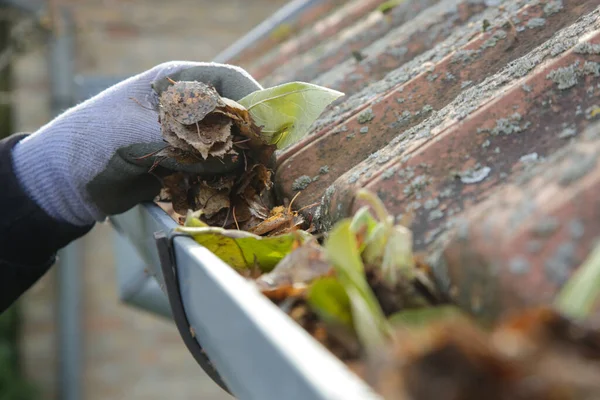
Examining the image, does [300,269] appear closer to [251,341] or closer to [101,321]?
[251,341]

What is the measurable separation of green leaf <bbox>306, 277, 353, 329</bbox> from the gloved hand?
0.57 meters

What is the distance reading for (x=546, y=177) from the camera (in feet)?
2.41

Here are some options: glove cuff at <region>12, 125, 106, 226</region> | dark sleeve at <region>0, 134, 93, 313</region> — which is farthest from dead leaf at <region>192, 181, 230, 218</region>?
dark sleeve at <region>0, 134, 93, 313</region>

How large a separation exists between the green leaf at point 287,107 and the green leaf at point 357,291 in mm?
507

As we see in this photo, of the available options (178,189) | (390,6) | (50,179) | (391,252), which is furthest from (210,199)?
(390,6)

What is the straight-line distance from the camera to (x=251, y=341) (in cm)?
62

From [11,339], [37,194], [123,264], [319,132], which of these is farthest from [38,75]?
[319,132]

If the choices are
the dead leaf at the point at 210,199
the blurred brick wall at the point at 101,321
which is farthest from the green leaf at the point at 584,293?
the blurred brick wall at the point at 101,321

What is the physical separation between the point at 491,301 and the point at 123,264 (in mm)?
2272

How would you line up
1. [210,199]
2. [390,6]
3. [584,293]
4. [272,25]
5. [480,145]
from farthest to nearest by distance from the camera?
1. [272,25]
2. [390,6]
3. [210,199]
4. [480,145]
5. [584,293]

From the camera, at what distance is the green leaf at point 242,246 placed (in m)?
0.93

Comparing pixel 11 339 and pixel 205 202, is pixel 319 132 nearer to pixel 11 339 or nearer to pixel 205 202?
pixel 205 202

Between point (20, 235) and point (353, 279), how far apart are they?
3.79ft

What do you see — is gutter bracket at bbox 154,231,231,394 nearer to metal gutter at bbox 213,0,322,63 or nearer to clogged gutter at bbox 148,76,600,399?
clogged gutter at bbox 148,76,600,399
